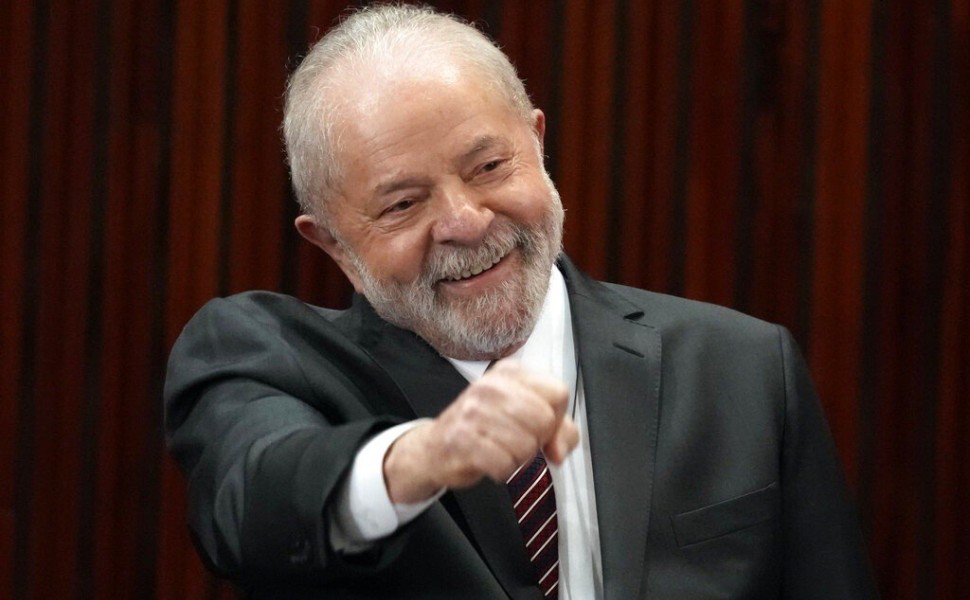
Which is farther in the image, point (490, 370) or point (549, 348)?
point (549, 348)

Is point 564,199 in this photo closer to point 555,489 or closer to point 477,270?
point 477,270

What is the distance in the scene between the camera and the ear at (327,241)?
1764 mm

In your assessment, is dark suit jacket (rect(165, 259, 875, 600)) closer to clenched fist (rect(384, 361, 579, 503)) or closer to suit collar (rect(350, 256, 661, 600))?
suit collar (rect(350, 256, 661, 600))

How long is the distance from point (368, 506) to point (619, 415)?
1.57 ft

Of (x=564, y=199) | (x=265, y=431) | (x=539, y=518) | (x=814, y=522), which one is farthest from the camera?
(x=564, y=199)

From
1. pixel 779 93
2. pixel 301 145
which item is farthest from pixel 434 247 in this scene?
pixel 779 93

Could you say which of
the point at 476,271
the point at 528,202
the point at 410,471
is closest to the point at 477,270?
the point at 476,271

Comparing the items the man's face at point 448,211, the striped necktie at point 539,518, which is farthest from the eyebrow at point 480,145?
the striped necktie at point 539,518

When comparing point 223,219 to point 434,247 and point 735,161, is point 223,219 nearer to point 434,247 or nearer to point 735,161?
point 434,247

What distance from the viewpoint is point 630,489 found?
1.58 metres

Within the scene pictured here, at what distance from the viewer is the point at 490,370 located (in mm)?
1451

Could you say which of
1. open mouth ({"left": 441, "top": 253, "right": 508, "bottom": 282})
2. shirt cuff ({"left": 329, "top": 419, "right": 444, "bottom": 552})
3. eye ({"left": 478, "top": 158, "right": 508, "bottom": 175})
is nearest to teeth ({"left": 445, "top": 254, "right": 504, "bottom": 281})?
open mouth ({"left": 441, "top": 253, "right": 508, "bottom": 282})

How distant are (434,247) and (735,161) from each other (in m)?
0.70

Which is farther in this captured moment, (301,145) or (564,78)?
(564,78)
